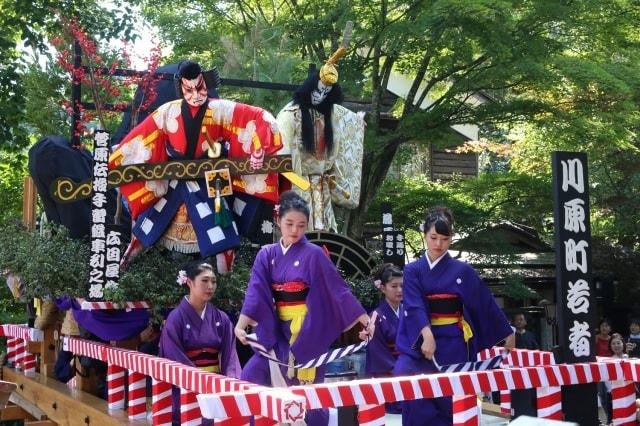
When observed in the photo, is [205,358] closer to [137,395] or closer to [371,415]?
[137,395]

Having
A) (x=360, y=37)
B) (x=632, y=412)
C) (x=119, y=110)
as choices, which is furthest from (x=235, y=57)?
(x=632, y=412)

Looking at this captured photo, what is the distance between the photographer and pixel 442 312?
5133 mm

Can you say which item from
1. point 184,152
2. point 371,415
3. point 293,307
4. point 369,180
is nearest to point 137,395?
point 293,307

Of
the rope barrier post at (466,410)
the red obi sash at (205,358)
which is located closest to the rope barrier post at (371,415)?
the rope barrier post at (466,410)

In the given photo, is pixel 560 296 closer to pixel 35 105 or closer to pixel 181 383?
pixel 181 383

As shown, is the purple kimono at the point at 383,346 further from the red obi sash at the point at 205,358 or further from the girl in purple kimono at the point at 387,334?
the red obi sash at the point at 205,358

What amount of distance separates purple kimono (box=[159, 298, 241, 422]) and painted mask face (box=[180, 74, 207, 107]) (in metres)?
2.28

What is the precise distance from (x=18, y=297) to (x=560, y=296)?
19.5 feet

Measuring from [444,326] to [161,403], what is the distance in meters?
1.86

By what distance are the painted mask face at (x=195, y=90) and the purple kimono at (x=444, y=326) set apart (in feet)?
9.91

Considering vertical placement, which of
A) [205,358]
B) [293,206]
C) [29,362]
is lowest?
[29,362]

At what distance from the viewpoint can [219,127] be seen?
7.43 metres

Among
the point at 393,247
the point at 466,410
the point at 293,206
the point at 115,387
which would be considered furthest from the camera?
the point at 393,247

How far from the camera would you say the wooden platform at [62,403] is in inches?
233
